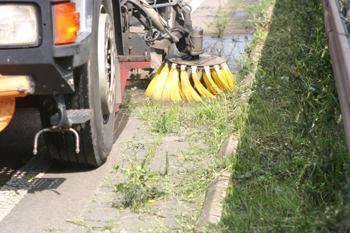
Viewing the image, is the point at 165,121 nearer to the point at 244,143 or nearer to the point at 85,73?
the point at 244,143

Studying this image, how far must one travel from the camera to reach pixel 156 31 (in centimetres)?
489

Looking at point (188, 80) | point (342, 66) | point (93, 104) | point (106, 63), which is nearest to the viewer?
point (342, 66)

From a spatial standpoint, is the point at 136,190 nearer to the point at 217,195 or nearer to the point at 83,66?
the point at 217,195

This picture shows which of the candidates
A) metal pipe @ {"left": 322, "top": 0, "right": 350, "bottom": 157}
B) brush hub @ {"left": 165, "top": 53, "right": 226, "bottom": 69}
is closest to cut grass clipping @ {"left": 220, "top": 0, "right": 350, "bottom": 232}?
metal pipe @ {"left": 322, "top": 0, "right": 350, "bottom": 157}

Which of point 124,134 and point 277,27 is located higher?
point 277,27

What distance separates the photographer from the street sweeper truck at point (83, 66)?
2230 mm

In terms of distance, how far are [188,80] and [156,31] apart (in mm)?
652

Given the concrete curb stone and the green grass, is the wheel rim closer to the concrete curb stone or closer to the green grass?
the green grass

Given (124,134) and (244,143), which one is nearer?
(244,143)

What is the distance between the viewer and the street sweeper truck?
2.23 metres

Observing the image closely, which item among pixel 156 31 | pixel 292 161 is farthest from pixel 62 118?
pixel 156 31

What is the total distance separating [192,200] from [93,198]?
0.63 m

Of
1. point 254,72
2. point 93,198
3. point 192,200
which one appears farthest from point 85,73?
point 254,72

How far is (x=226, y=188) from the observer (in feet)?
8.99
